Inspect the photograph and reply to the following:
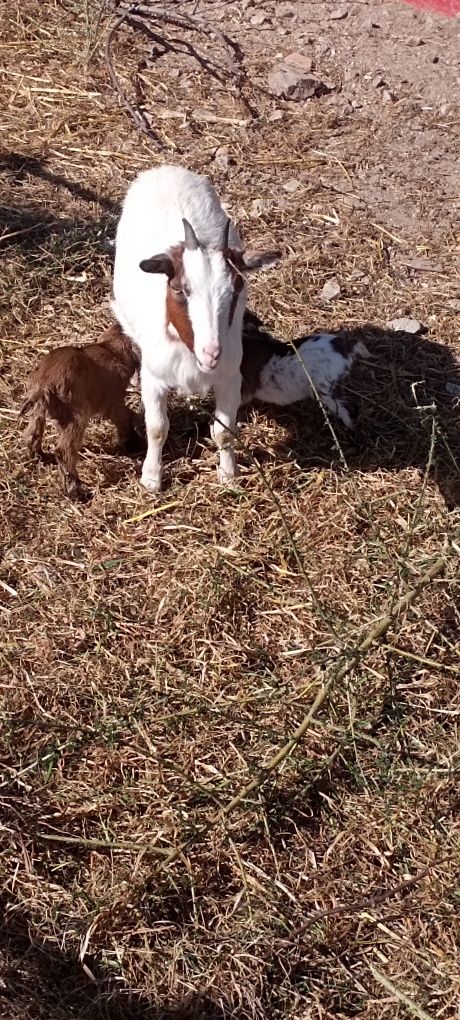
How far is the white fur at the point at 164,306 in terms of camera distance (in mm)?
4281

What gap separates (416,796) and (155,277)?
7.92 feet

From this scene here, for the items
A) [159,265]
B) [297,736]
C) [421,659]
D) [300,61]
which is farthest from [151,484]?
[300,61]

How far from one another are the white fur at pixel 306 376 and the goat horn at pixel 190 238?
1178 millimetres

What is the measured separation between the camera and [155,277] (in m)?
4.68

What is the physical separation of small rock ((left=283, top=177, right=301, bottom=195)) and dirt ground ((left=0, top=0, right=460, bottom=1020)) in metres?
0.05

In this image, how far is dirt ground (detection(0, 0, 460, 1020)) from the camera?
3479 millimetres

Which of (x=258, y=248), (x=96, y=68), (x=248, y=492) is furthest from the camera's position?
(x=96, y=68)

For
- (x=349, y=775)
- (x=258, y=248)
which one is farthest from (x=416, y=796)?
(x=258, y=248)

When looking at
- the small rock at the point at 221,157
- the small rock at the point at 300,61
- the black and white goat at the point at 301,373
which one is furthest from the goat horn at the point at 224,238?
the small rock at the point at 300,61

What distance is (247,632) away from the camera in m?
4.46

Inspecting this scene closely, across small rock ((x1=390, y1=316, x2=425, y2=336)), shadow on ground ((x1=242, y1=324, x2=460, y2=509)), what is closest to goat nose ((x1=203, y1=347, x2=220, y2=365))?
shadow on ground ((x1=242, y1=324, x2=460, y2=509))

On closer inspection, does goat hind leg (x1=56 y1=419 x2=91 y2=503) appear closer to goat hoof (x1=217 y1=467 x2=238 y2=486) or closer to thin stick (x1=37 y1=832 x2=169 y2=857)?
goat hoof (x1=217 y1=467 x2=238 y2=486)

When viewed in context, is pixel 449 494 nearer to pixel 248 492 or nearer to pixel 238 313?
pixel 248 492

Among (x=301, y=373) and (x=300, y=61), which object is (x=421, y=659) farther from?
(x=300, y=61)
